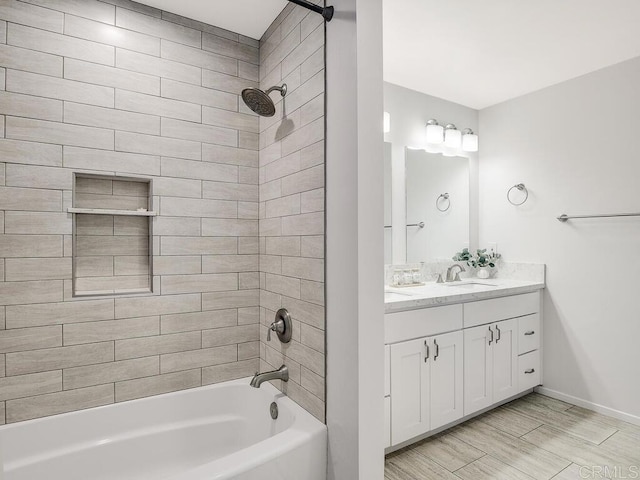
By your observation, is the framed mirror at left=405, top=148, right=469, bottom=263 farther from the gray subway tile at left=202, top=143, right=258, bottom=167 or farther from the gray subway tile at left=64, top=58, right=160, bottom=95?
the gray subway tile at left=64, top=58, right=160, bottom=95

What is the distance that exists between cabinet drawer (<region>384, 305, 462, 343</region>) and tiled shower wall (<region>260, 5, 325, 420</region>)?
0.58m

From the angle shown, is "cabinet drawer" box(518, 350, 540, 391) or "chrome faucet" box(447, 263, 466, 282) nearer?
"cabinet drawer" box(518, 350, 540, 391)

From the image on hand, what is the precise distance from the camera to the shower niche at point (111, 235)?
1793 millimetres

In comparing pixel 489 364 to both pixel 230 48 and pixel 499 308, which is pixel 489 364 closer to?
pixel 499 308

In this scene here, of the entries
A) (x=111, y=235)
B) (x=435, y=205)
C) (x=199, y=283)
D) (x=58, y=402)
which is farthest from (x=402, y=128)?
(x=58, y=402)

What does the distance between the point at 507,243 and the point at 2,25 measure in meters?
3.63

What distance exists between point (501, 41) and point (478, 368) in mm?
2128

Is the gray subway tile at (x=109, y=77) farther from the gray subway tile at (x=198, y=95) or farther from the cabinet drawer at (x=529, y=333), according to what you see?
the cabinet drawer at (x=529, y=333)

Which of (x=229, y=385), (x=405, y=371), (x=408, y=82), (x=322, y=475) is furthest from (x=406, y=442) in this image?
(x=408, y=82)

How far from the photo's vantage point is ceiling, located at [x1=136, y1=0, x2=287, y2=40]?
73.2 inches

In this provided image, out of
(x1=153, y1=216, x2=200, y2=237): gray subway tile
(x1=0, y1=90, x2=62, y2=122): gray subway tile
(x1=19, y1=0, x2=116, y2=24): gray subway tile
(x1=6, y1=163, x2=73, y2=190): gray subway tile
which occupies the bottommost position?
(x1=153, y1=216, x2=200, y2=237): gray subway tile

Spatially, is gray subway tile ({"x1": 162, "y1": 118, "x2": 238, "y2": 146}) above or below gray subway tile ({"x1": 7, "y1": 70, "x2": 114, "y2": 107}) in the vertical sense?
below

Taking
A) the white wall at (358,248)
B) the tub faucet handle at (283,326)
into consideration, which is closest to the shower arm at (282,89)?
the white wall at (358,248)

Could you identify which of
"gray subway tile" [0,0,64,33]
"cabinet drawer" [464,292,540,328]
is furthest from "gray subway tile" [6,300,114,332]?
"cabinet drawer" [464,292,540,328]
